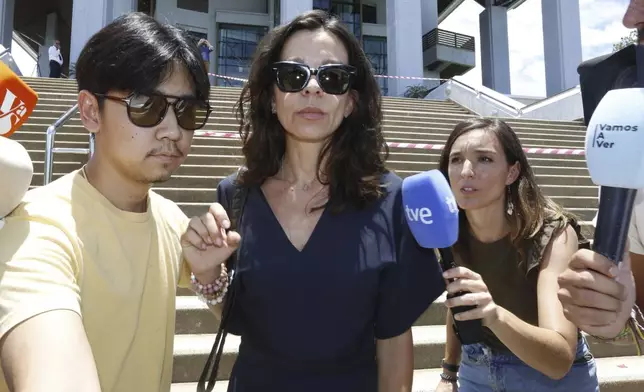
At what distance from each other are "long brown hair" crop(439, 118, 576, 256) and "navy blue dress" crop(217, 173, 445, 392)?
Answer: 0.62 metres

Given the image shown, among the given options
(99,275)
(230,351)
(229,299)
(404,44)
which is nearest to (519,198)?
(229,299)

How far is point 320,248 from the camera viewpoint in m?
1.58

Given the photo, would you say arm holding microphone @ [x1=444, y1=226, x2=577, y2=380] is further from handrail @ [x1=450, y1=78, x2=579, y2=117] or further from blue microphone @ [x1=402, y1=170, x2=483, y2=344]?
handrail @ [x1=450, y1=78, x2=579, y2=117]

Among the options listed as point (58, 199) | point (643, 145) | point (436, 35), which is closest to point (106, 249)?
point (58, 199)

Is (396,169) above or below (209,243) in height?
above

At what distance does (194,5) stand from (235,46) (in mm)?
2656

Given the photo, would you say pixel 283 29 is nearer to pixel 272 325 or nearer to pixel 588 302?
pixel 272 325

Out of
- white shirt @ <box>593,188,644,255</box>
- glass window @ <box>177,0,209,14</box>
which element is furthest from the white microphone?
glass window @ <box>177,0,209,14</box>

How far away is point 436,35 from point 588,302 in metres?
24.4

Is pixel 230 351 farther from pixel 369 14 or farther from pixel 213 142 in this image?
pixel 369 14

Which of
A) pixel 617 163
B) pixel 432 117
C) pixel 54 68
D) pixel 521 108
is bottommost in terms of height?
pixel 617 163

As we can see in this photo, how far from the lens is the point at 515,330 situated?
1557 millimetres

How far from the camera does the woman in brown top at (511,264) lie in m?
1.68

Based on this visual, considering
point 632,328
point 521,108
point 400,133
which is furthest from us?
point 521,108
